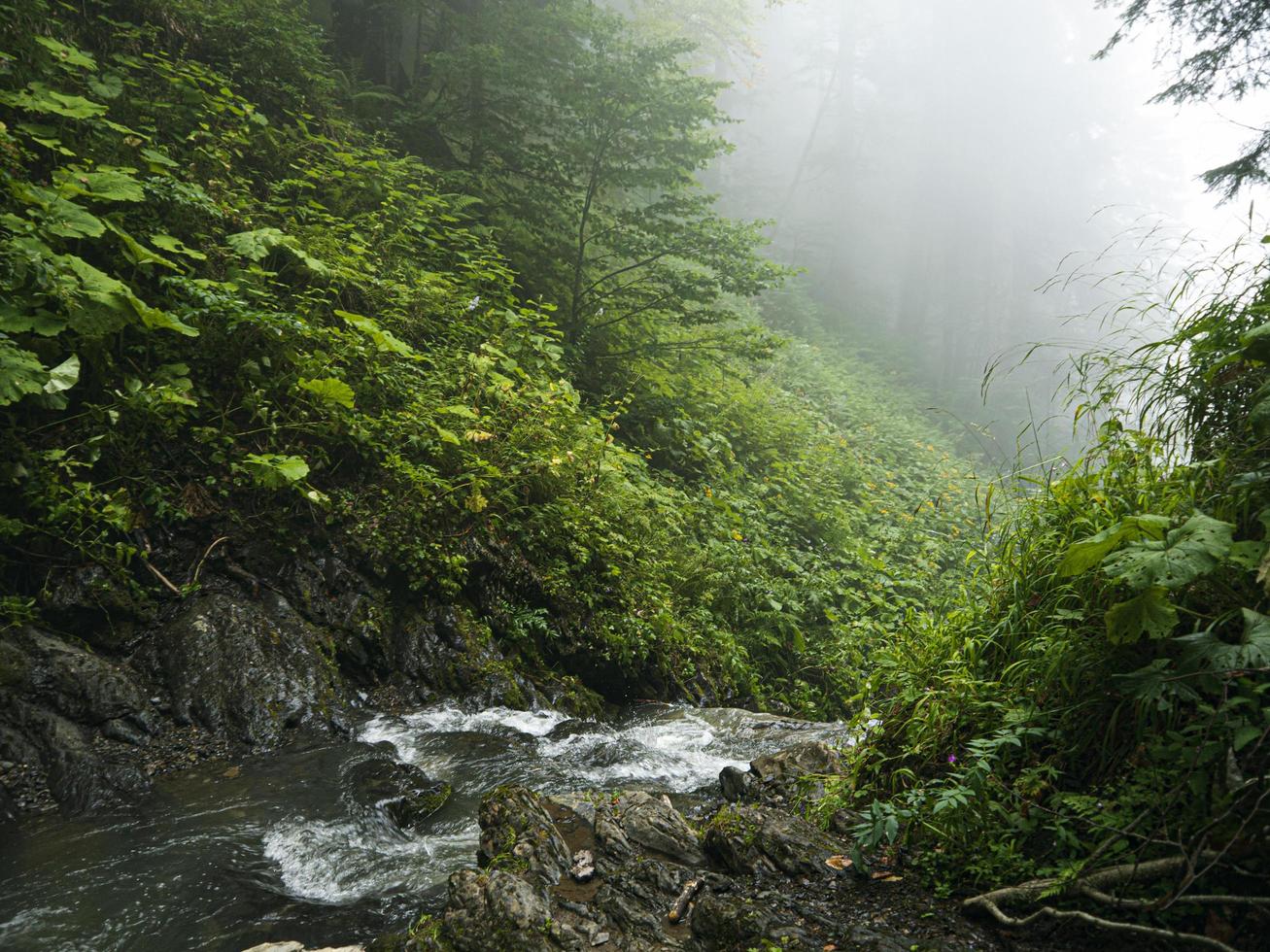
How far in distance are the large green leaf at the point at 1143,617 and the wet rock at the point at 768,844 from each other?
1313 millimetres

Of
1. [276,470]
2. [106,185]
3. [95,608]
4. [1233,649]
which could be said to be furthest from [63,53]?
[1233,649]

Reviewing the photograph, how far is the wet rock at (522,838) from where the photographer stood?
2.56m

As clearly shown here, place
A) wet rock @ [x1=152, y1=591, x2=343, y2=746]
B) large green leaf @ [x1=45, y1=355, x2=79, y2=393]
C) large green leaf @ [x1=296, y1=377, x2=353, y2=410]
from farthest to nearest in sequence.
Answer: large green leaf @ [x1=296, y1=377, x2=353, y2=410] → wet rock @ [x1=152, y1=591, x2=343, y2=746] → large green leaf @ [x1=45, y1=355, x2=79, y2=393]

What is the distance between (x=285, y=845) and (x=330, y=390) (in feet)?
9.32

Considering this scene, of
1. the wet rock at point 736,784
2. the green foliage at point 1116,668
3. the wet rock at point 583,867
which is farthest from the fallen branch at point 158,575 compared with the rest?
the green foliage at point 1116,668

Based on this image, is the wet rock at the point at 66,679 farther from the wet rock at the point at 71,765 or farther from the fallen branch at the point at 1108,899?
the fallen branch at the point at 1108,899

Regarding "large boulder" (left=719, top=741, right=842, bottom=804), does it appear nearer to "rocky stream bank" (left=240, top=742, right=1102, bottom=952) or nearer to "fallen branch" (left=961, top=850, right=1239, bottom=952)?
"rocky stream bank" (left=240, top=742, right=1102, bottom=952)

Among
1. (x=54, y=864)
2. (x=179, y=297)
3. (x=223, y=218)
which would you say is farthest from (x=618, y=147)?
(x=54, y=864)

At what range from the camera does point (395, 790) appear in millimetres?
3447

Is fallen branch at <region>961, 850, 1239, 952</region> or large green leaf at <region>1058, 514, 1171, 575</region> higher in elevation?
large green leaf at <region>1058, 514, 1171, 575</region>

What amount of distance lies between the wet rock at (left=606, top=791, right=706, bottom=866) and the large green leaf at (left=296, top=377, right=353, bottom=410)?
10.7 feet

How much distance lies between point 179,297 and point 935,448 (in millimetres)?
16475

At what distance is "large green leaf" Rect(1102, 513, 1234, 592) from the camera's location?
6.15ft

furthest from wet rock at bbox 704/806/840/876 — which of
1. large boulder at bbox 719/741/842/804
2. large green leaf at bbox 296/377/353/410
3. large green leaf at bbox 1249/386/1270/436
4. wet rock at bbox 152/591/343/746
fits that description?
large green leaf at bbox 296/377/353/410
